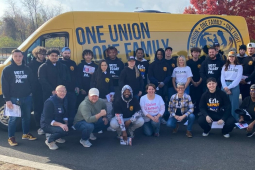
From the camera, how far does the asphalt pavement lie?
4176mm

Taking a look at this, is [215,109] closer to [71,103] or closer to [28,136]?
[71,103]

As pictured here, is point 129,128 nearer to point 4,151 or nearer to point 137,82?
point 137,82

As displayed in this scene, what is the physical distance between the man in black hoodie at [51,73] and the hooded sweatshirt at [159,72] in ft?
6.82

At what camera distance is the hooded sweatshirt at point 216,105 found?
5418mm

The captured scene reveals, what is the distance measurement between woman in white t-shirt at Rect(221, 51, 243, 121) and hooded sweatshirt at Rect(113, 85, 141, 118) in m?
2.11

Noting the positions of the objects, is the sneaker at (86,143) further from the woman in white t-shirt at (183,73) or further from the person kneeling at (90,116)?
the woman in white t-shirt at (183,73)

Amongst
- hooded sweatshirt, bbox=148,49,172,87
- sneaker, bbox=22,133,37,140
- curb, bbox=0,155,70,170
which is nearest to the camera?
curb, bbox=0,155,70,170

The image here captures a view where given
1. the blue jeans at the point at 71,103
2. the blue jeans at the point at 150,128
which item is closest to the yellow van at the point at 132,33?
the blue jeans at the point at 71,103

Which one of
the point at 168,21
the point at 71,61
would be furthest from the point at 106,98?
the point at 168,21

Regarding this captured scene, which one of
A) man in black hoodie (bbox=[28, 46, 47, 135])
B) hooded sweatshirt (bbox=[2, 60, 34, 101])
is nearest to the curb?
hooded sweatshirt (bbox=[2, 60, 34, 101])

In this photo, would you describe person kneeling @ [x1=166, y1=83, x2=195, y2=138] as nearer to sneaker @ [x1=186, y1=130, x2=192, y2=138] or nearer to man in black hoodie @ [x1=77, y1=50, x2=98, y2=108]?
sneaker @ [x1=186, y1=130, x2=192, y2=138]

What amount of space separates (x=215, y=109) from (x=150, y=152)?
70.6 inches

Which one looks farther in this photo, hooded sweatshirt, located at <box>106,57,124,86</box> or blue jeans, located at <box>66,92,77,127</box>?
hooded sweatshirt, located at <box>106,57,124,86</box>

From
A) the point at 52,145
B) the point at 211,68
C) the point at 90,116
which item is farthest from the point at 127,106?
the point at 211,68
